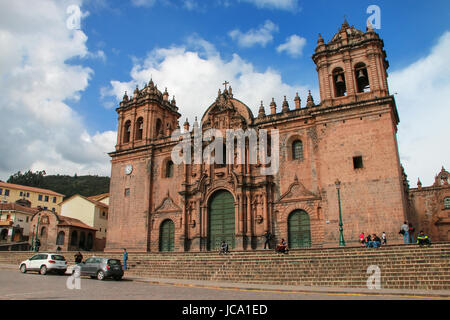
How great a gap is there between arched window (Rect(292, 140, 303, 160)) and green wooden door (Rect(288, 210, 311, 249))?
415cm

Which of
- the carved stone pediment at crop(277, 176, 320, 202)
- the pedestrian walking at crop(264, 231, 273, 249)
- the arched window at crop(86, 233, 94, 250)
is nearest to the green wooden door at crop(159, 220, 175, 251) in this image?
the pedestrian walking at crop(264, 231, 273, 249)

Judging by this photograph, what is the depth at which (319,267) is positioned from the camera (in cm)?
1691

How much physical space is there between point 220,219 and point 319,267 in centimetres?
1195

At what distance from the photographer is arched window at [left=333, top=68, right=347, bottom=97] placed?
1058 inches

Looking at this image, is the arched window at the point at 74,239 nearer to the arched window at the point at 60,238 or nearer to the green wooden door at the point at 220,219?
the arched window at the point at 60,238

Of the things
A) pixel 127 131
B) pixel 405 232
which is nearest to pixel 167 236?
pixel 127 131

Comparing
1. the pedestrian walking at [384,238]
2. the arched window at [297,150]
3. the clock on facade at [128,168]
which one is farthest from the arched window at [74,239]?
the pedestrian walking at [384,238]

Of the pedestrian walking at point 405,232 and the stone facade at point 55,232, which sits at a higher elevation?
the stone facade at point 55,232

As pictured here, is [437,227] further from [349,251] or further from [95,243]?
[95,243]

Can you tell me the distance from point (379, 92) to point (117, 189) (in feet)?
76.6

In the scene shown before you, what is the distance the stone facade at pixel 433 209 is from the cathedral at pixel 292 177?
15740mm

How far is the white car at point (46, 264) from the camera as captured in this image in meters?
19.8

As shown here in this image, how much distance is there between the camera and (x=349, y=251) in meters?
17.7
